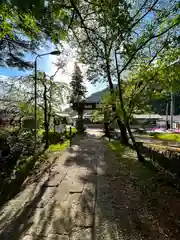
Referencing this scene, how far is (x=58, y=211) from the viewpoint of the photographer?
10.5 feet

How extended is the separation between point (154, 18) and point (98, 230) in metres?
6.04

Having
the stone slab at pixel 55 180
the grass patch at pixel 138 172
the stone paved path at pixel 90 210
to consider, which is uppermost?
the stone slab at pixel 55 180

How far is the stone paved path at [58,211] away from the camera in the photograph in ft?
8.49

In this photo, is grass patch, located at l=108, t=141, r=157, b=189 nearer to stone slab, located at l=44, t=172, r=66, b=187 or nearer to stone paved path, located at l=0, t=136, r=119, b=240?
stone paved path, located at l=0, t=136, r=119, b=240

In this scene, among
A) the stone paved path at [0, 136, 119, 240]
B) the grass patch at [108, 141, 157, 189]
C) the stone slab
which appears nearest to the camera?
the stone paved path at [0, 136, 119, 240]

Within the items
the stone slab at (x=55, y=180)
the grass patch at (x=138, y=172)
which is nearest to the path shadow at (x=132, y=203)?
the grass patch at (x=138, y=172)

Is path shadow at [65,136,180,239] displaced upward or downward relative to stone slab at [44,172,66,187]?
downward

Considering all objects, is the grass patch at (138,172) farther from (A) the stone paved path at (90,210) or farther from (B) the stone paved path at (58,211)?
(B) the stone paved path at (58,211)

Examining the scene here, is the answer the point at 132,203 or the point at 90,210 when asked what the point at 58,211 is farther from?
the point at 132,203

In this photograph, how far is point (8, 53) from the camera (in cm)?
876

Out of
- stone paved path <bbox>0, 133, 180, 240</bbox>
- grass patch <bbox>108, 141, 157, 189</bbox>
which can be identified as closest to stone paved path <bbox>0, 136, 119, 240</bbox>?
stone paved path <bbox>0, 133, 180, 240</bbox>

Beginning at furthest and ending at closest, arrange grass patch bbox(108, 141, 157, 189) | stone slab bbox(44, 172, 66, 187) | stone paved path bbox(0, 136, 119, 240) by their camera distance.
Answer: grass patch bbox(108, 141, 157, 189) → stone slab bbox(44, 172, 66, 187) → stone paved path bbox(0, 136, 119, 240)

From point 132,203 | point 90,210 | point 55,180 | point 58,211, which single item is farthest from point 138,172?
point 58,211

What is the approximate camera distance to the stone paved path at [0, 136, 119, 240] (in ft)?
8.49
